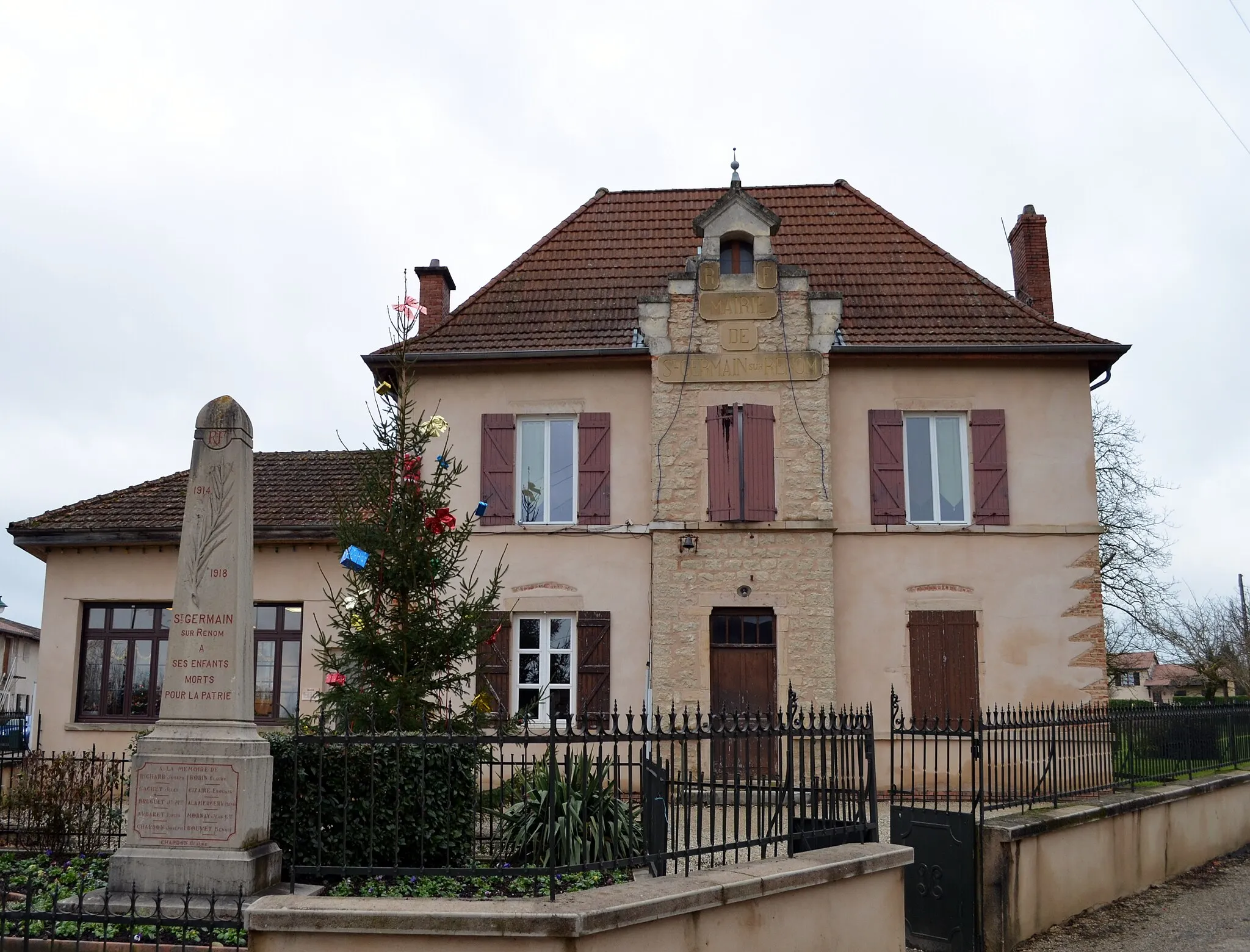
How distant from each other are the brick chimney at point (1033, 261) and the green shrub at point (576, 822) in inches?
495

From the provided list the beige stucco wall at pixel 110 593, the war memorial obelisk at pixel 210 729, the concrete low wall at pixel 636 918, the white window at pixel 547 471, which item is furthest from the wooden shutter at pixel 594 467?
the concrete low wall at pixel 636 918

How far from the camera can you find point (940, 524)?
15328 mm

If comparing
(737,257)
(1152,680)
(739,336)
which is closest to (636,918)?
(739,336)

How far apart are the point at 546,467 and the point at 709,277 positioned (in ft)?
11.9

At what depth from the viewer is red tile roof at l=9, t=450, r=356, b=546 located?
54.1ft

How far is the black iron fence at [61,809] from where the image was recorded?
8484 millimetres

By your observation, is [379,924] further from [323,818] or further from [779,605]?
[779,605]

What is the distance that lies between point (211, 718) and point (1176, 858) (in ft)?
32.6

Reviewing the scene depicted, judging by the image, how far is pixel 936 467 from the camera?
15.6m

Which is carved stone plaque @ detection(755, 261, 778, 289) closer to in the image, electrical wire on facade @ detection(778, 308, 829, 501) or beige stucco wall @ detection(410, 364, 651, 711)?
electrical wire on facade @ detection(778, 308, 829, 501)

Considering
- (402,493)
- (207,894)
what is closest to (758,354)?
(402,493)

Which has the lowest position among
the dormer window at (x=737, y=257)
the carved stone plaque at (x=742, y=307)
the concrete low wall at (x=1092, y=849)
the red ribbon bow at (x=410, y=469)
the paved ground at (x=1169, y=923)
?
the paved ground at (x=1169, y=923)

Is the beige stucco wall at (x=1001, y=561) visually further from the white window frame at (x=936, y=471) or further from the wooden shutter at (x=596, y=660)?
the wooden shutter at (x=596, y=660)

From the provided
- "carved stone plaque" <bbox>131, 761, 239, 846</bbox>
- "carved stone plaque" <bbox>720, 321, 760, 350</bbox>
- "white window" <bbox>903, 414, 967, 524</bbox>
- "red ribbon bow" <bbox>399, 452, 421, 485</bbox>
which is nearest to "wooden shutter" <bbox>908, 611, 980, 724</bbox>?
"white window" <bbox>903, 414, 967, 524</bbox>
